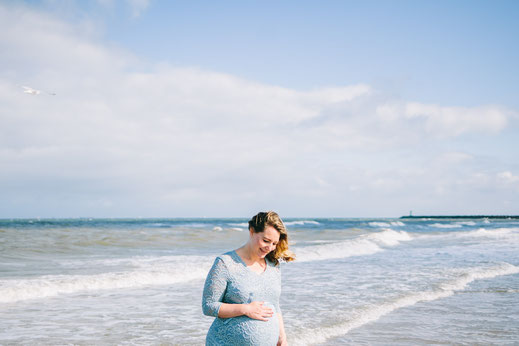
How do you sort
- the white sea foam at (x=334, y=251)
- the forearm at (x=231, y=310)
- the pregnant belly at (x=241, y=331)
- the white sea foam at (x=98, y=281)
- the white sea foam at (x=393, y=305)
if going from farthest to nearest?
the white sea foam at (x=334, y=251)
the white sea foam at (x=98, y=281)
the white sea foam at (x=393, y=305)
the pregnant belly at (x=241, y=331)
the forearm at (x=231, y=310)

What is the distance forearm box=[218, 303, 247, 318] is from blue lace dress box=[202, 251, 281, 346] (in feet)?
0.11

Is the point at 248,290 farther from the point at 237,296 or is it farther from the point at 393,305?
the point at 393,305

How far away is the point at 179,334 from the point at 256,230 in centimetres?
471

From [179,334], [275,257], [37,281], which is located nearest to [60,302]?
[37,281]

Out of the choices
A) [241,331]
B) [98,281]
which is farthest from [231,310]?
[98,281]

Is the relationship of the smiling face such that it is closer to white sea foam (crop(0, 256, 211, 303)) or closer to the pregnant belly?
the pregnant belly

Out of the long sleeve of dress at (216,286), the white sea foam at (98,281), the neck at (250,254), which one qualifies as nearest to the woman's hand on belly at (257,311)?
the long sleeve of dress at (216,286)

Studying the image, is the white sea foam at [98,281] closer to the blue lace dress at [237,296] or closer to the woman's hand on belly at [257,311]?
the blue lace dress at [237,296]

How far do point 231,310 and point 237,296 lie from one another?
117 millimetres

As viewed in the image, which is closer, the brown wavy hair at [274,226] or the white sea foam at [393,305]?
the brown wavy hair at [274,226]

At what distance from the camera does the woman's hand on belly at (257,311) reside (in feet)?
11.5

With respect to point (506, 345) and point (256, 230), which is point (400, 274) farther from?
point (256, 230)

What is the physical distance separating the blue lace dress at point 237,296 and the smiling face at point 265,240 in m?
0.16

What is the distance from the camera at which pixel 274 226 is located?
3.52 metres
